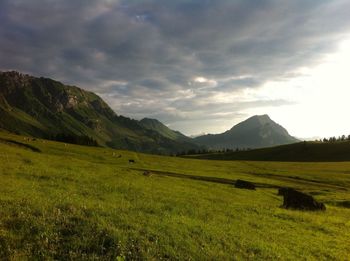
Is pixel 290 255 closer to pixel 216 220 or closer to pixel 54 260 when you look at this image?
pixel 216 220

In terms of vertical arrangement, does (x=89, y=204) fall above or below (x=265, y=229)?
above

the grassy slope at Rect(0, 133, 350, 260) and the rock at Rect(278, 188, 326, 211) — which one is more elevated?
the grassy slope at Rect(0, 133, 350, 260)

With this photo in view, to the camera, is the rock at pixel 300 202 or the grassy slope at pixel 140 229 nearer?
the grassy slope at pixel 140 229

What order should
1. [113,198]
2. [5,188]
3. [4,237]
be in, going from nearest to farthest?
[4,237] < [5,188] < [113,198]

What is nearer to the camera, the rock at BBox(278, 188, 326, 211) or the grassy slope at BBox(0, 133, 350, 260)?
the grassy slope at BBox(0, 133, 350, 260)

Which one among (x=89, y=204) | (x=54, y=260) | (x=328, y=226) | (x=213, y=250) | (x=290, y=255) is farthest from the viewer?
(x=328, y=226)

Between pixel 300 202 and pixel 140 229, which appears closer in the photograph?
pixel 140 229

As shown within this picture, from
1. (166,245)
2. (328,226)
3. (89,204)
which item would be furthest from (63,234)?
(328,226)

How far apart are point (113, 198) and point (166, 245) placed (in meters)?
11.1

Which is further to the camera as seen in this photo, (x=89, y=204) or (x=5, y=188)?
(x=5, y=188)

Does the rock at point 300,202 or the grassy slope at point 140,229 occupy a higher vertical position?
the grassy slope at point 140,229

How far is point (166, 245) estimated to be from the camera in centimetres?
1555

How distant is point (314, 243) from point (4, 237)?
17471mm

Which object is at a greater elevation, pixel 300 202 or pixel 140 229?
pixel 140 229
